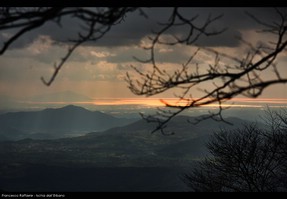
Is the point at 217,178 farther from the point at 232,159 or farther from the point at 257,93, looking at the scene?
the point at 257,93

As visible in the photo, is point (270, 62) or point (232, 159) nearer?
point (270, 62)
